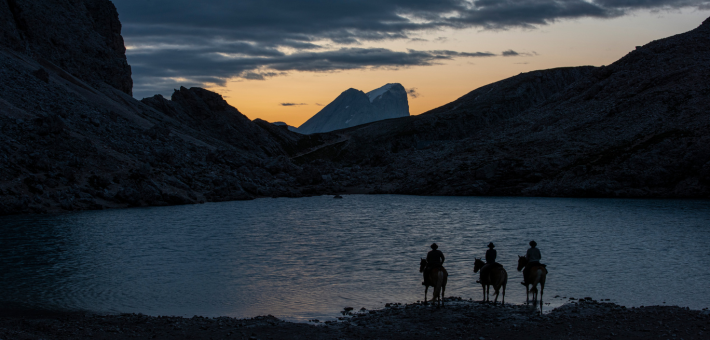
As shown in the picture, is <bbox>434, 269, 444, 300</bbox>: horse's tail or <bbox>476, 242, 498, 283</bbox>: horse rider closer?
<bbox>434, 269, 444, 300</bbox>: horse's tail

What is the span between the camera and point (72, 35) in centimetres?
14788

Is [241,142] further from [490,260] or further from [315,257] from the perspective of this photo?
[490,260]

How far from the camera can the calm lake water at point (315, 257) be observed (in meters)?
27.7

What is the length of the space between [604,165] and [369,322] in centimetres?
10238

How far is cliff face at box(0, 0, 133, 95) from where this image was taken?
5003 inches

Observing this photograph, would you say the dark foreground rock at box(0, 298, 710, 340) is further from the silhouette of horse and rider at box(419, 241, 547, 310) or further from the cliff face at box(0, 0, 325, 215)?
the cliff face at box(0, 0, 325, 215)

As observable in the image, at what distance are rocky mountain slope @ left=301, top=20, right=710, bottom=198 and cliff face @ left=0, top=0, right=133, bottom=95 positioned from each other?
85.8 metres

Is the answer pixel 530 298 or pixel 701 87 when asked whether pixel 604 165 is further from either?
pixel 530 298

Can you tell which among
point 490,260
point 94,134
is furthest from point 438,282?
point 94,134

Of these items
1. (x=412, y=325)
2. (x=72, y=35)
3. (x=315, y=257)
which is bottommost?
(x=315, y=257)

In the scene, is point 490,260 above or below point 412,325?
above

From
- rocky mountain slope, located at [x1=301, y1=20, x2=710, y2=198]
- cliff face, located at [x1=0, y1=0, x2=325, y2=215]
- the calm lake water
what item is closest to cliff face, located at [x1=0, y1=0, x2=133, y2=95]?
cliff face, located at [x1=0, y1=0, x2=325, y2=215]

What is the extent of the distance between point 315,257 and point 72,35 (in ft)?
460

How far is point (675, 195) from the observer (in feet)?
321
